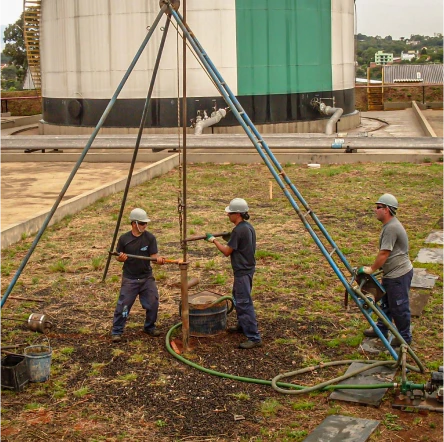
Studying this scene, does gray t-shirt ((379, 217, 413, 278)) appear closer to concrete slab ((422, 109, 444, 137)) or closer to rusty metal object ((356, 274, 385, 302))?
rusty metal object ((356, 274, 385, 302))

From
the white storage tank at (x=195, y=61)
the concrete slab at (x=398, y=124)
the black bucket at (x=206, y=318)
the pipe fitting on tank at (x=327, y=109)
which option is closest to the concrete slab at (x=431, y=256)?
the black bucket at (x=206, y=318)

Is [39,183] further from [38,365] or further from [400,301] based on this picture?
[400,301]

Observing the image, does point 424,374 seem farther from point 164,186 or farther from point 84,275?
point 164,186

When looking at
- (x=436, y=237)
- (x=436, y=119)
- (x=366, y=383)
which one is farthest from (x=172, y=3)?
(x=436, y=119)

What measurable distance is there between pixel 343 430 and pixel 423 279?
4.75 m

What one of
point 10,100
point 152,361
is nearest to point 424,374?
point 152,361

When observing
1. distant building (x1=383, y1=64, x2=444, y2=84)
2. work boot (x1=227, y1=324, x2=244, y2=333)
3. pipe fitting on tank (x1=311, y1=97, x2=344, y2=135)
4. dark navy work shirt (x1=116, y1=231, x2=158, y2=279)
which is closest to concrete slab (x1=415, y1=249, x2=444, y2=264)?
work boot (x1=227, y1=324, x2=244, y2=333)

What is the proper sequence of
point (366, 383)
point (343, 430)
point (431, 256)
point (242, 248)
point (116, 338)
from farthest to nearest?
1. point (431, 256)
2. point (116, 338)
3. point (242, 248)
4. point (366, 383)
5. point (343, 430)

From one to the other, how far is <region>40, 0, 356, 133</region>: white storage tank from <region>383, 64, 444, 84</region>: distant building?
68.8ft

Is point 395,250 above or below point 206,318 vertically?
above

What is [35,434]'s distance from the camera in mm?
6895

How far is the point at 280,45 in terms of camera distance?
27734 millimetres

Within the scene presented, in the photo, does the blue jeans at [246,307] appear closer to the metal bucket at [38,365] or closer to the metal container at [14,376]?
the metal bucket at [38,365]

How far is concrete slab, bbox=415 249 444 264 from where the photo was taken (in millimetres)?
12008
